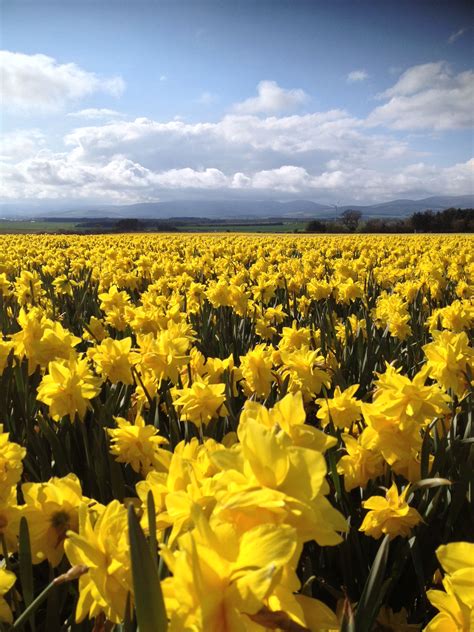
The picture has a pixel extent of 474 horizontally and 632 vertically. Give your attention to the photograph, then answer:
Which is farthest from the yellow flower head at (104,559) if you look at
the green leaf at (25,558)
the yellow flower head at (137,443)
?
the yellow flower head at (137,443)

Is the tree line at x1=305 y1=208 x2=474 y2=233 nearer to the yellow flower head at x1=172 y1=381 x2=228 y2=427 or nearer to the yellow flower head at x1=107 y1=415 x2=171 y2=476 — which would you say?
the yellow flower head at x1=172 y1=381 x2=228 y2=427

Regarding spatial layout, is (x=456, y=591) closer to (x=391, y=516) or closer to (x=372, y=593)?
(x=372, y=593)

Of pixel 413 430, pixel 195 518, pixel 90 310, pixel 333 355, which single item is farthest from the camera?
pixel 90 310

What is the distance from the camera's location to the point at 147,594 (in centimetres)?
67

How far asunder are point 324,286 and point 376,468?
13.1ft

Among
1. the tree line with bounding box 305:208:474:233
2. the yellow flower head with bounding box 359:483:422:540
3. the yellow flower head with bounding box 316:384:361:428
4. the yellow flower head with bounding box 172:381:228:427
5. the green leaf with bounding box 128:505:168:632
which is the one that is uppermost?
the tree line with bounding box 305:208:474:233

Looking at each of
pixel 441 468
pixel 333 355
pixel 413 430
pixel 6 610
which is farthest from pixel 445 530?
pixel 333 355

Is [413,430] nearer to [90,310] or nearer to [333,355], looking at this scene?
[333,355]

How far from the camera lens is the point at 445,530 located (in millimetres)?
1681

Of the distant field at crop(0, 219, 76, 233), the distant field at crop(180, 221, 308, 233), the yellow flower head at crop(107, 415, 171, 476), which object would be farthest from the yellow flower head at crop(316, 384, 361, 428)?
the distant field at crop(0, 219, 76, 233)

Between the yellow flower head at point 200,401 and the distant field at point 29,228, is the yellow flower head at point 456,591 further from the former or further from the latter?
the distant field at point 29,228

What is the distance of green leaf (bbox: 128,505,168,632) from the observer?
0.66 m

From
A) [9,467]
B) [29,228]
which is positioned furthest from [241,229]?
[9,467]

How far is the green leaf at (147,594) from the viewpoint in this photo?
66 cm
